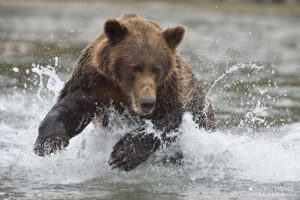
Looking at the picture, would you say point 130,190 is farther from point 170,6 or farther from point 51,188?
point 170,6

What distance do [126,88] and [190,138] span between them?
3.96 ft

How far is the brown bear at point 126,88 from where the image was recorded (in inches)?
233

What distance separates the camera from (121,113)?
6.46 m

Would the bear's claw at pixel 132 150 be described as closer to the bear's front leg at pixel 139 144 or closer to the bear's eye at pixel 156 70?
the bear's front leg at pixel 139 144

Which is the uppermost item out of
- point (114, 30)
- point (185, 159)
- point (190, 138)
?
point (114, 30)

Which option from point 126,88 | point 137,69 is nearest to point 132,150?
point 126,88

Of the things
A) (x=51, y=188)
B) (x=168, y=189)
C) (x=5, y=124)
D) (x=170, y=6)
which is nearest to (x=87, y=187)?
(x=51, y=188)

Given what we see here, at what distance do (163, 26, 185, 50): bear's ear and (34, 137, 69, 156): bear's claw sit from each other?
4.25 ft

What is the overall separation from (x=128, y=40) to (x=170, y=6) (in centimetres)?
2223

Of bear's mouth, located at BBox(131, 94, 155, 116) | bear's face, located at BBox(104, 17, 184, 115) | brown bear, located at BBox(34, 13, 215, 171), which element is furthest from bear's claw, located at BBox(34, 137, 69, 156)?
bear's mouth, located at BBox(131, 94, 155, 116)

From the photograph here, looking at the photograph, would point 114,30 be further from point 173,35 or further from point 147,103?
point 147,103

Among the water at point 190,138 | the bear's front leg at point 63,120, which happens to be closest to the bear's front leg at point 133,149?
the water at point 190,138

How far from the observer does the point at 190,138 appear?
693cm

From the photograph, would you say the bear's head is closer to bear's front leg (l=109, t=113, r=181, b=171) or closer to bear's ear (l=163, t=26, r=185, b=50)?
bear's ear (l=163, t=26, r=185, b=50)
